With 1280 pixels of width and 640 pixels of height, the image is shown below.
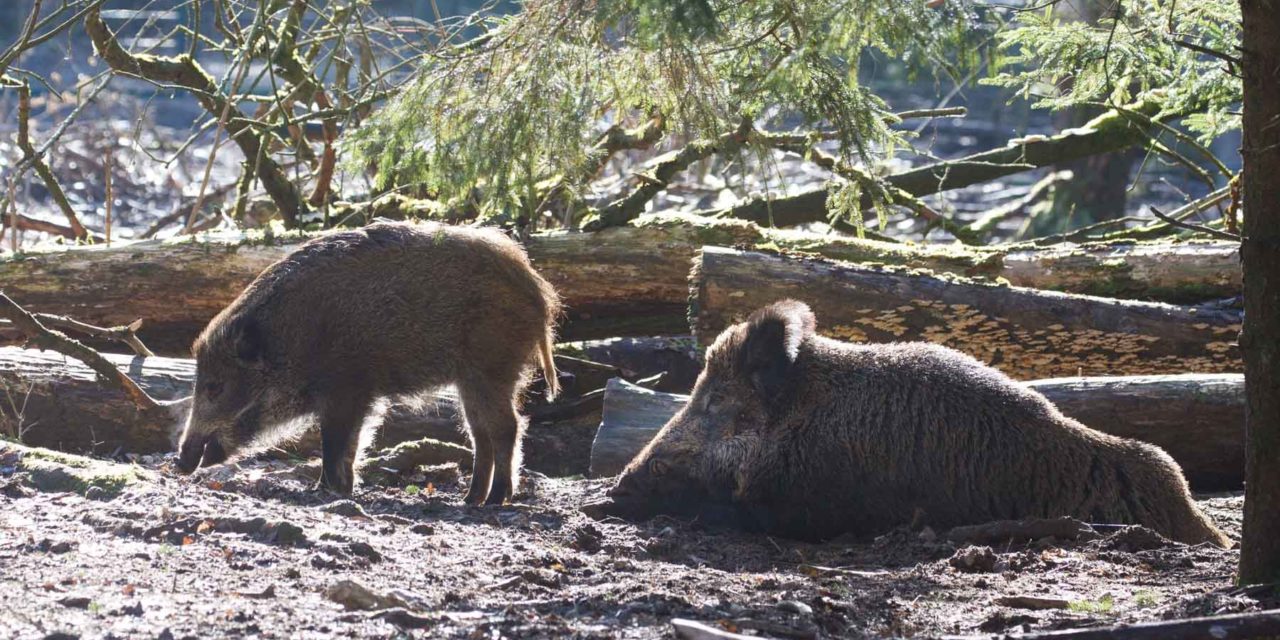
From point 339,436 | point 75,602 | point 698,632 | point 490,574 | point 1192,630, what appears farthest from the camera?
point 339,436

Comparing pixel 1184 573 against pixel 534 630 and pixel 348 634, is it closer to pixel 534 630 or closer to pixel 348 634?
pixel 534 630

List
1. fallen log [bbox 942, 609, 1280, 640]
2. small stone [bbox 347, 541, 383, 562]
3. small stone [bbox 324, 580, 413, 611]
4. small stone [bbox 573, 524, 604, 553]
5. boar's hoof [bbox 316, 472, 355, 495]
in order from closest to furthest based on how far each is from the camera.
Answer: fallen log [bbox 942, 609, 1280, 640]
small stone [bbox 324, 580, 413, 611]
small stone [bbox 347, 541, 383, 562]
small stone [bbox 573, 524, 604, 553]
boar's hoof [bbox 316, 472, 355, 495]

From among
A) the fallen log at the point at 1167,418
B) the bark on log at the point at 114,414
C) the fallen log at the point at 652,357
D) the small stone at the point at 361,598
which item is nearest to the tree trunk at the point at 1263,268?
the small stone at the point at 361,598

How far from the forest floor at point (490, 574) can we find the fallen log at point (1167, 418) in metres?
0.91

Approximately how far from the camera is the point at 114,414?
24.0 ft

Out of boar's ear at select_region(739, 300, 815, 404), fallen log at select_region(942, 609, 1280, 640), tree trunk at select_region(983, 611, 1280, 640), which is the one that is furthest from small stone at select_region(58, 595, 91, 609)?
boar's ear at select_region(739, 300, 815, 404)

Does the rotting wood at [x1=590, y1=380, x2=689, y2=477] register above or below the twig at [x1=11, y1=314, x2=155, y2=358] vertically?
below

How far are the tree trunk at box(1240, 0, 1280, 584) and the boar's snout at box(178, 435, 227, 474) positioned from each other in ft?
16.1

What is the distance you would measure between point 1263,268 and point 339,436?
13.9ft

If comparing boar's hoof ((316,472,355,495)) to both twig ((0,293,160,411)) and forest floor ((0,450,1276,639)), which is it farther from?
twig ((0,293,160,411))

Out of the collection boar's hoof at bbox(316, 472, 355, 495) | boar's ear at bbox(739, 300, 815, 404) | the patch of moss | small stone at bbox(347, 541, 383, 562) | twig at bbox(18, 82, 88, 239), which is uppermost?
twig at bbox(18, 82, 88, 239)

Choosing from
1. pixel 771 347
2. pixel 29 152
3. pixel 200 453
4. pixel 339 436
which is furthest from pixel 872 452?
pixel 29 152

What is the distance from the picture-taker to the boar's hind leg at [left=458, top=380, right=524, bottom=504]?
645cm

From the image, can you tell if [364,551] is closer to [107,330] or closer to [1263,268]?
[1263,268]
